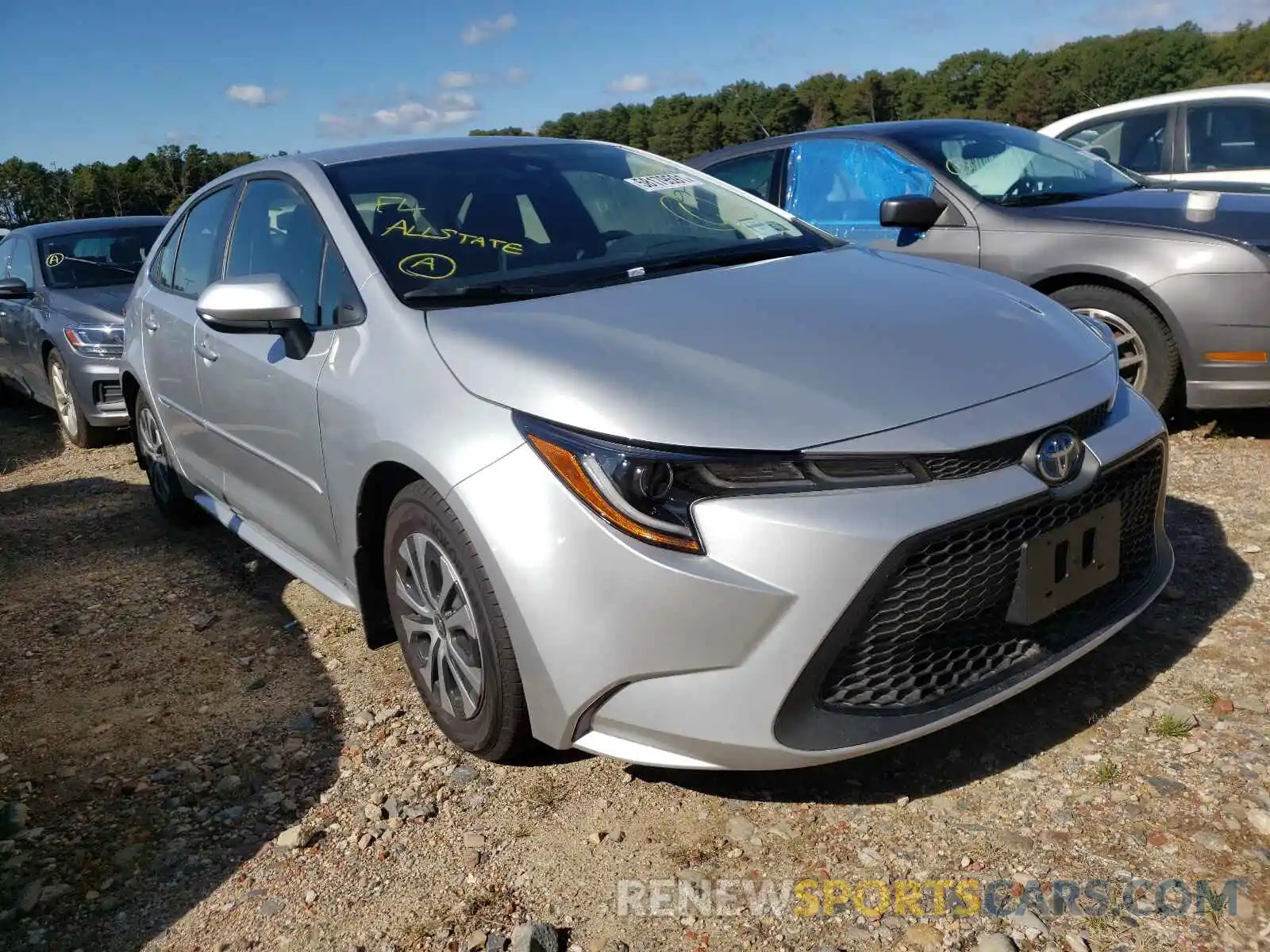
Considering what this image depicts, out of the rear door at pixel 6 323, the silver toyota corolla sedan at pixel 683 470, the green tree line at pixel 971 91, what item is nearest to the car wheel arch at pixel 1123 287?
the silver toyota corolla sedan at pixel 683 470

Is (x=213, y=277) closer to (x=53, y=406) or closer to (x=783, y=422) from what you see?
(x=783, y=422)

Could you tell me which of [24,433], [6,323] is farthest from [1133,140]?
[6,323]

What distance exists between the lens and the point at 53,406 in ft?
24.0

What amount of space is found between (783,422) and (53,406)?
22.3ft

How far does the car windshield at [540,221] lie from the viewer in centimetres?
282

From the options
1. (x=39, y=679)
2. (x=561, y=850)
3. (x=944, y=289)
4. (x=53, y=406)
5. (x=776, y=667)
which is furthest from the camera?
(x=53, y=406)

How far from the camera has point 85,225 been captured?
775 cm

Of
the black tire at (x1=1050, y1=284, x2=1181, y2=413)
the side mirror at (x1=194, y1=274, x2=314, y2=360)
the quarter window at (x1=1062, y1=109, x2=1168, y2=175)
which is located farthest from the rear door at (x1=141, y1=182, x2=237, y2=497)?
the quarter window at (x1=1062, y1=109, x2=1168, y2=175)

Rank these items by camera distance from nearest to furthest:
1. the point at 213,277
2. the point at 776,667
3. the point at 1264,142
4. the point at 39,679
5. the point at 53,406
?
1. the point at 776,667
2. the point at 39,679
3. the point at 213,277
4. the point at 1264,142
5. the point at 53,406

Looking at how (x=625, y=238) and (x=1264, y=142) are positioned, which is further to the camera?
(x=1264, y=142)

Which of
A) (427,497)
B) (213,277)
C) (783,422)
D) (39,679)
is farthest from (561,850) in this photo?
(213,277)

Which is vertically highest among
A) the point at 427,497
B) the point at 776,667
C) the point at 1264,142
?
the point at 1264,142

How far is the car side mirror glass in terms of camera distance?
284cm

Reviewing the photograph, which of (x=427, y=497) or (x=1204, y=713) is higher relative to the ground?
(x=427, y=497)
